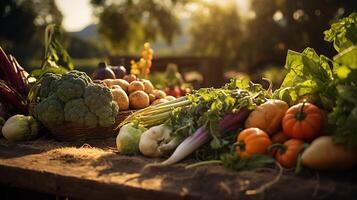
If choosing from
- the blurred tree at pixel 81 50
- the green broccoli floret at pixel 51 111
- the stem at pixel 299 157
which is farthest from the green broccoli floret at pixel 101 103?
the blurred tree at pixel 81 50

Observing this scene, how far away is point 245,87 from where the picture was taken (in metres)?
3.19

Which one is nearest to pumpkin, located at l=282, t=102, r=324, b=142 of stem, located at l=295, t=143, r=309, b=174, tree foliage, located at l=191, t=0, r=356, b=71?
stem, located at l=295, t=143, r=309, b=174

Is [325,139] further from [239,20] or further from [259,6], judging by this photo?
[239,20]

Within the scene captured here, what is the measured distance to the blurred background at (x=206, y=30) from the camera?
36.0ft

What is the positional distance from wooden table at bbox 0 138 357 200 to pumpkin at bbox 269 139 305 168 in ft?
0.32

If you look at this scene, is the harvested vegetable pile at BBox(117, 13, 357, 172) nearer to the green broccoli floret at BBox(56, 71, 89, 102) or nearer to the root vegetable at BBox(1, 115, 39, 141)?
the green broccoli floret at BBox(56, 71, 89, 102)

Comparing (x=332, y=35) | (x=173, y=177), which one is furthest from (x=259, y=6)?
(x=173, y=177)

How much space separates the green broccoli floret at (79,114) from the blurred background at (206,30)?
258cm

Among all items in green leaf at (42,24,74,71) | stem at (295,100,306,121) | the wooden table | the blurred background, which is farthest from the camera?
the blurred background

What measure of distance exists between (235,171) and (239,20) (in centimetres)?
2434

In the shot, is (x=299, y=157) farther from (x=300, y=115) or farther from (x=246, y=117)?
(x=246, y=117)

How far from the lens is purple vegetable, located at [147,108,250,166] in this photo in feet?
8.70

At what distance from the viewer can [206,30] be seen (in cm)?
2948

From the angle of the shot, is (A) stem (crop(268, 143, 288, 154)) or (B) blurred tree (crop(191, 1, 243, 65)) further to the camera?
(B) blurred tree (crop(191, 1, 243, 65))
